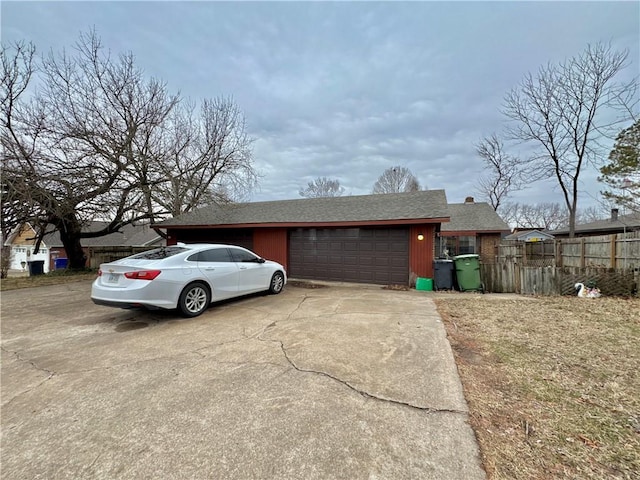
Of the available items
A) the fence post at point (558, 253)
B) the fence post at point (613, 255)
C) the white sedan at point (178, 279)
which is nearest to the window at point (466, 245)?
the fence post at point (558, 253)

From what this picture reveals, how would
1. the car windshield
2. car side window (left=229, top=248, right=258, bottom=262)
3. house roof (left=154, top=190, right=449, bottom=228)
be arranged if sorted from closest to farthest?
1. the car windshield
2. car side window (left=229, top=248, right=258, bottom=262)
3. house roof (left=154, top=190, right=449, bottom=228)

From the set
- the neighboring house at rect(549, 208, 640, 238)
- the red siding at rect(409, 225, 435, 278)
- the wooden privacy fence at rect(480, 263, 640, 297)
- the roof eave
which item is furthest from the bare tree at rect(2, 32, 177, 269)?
the neighboring house at rect(549, 208, 640, 238)

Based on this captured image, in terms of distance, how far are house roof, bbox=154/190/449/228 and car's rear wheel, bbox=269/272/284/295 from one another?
10.2 ft

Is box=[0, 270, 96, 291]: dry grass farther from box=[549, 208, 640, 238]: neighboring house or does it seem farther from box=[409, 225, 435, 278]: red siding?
box=[549, 208, 640, 238]: neighboring house

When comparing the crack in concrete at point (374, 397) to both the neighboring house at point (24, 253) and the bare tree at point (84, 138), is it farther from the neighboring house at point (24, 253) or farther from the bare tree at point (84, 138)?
the neighboring house at point (24, 253)

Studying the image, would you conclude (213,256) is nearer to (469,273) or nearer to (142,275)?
(142,275)

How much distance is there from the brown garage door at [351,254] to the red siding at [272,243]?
28 centimetres

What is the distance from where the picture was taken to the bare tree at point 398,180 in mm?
30672

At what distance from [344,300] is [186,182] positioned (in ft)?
32.5

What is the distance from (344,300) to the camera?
6625 millimetres

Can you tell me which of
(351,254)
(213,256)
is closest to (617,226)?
(351,254)

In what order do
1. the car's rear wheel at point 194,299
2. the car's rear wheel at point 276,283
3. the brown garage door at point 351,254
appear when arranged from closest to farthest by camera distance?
1. the car's rear wheel at point 194,299
2. the car's rear wheel at point 276,283
3. the brown garage door at point 351,254

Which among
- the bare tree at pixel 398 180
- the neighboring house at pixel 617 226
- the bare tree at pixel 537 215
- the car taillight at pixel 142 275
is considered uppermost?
the bare tree at pixel 398 180

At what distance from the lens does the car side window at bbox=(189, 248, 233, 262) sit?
5.33 m
